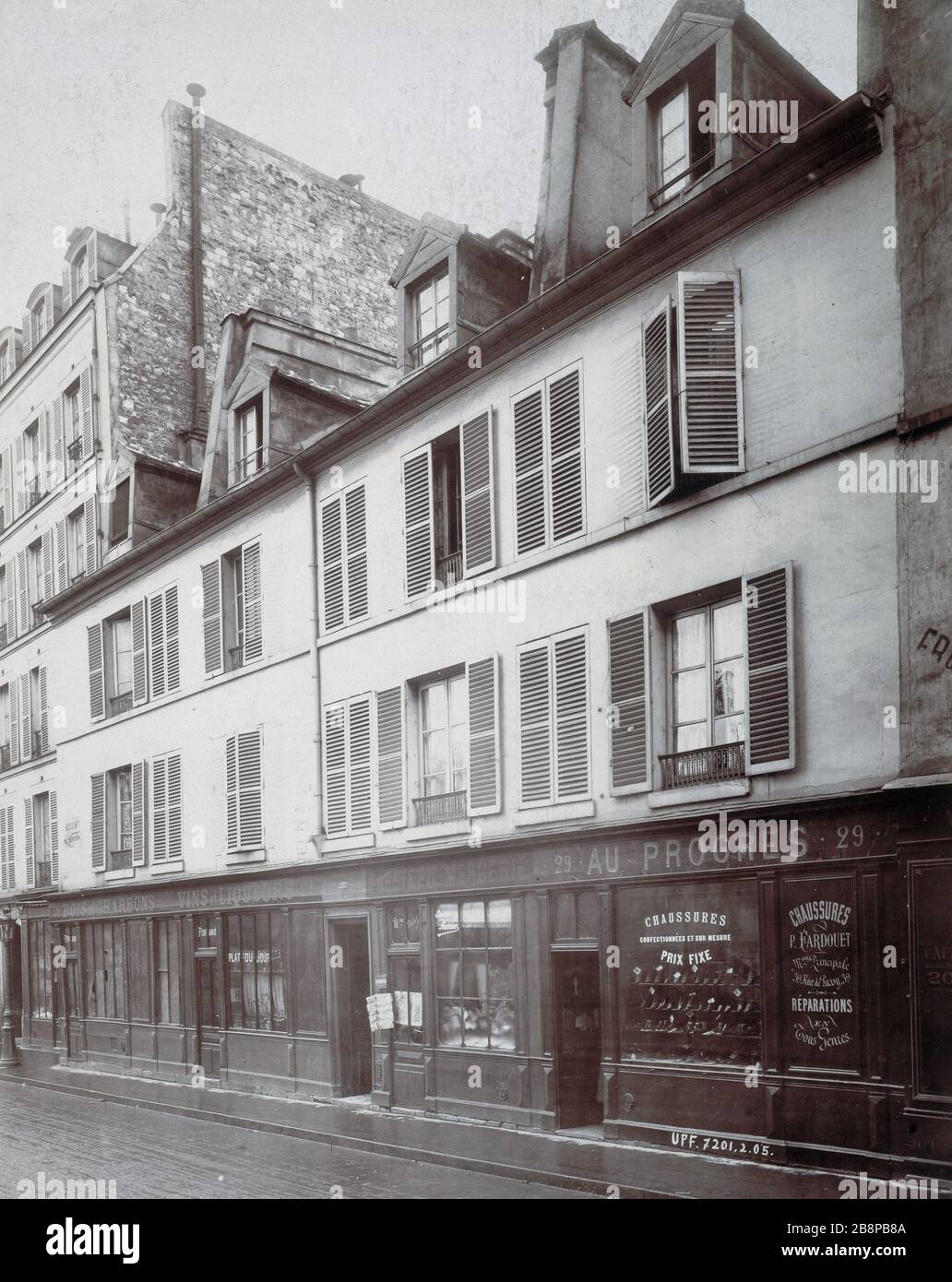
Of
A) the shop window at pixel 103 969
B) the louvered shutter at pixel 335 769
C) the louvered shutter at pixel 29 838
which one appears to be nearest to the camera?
the louvered shutter at pixel 335 769

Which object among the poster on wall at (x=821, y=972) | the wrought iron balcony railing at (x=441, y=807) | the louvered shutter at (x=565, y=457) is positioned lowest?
the poster on wall at (x=821, y=972)

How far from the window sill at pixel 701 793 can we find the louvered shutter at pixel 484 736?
104 inches

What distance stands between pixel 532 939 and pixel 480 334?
6715 mm

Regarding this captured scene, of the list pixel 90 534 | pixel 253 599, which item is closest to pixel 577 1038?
pixel 253 599

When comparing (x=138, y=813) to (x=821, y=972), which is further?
Answer: (x=138, y=813)

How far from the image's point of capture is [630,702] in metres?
12.8

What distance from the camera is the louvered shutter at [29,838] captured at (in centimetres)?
2911

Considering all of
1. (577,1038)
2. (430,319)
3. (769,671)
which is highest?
(430,319)

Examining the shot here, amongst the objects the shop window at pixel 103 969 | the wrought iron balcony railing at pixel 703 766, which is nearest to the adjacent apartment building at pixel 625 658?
the wrought iron balcony railing at pixel 703 766

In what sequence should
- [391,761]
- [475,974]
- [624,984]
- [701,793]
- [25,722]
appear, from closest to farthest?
[701,793]
[624,984]
[475,974]
[391,761]
[25,722]

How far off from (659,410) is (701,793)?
3601mm

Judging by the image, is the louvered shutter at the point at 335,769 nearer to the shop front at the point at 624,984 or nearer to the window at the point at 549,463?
the shop front at the point at 624,984

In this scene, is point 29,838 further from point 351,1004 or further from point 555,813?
point 555,813

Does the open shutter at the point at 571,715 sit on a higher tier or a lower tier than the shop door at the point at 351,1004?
higher
